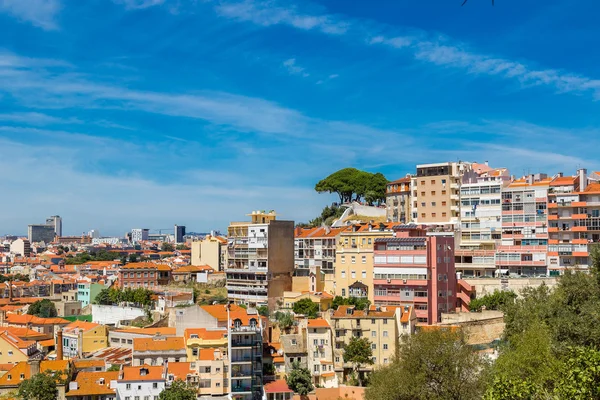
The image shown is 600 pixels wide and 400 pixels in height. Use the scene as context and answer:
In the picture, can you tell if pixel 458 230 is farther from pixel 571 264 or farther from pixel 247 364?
pixel 247 364

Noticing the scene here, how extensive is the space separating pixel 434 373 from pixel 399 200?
3295cm

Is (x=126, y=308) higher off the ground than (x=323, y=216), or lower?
lower

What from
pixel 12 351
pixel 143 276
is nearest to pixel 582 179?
pixel 12 351

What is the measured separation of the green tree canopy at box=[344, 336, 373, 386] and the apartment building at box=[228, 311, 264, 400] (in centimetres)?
489

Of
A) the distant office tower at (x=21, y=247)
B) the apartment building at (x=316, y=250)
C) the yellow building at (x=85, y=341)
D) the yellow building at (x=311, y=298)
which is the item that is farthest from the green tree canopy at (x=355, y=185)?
the distant office tower at (x=21, y=247)

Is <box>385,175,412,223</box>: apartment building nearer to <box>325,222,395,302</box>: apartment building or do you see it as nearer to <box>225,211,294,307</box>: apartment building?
<box>325,222,395,302</box>: apartment building

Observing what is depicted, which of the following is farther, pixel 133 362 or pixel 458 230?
pixel 458 230

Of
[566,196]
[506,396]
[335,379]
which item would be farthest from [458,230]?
[506,396]

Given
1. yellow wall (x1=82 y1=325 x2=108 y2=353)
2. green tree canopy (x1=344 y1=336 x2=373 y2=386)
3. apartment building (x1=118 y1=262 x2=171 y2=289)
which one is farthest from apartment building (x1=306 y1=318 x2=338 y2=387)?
apartment building (x1=118 y1=262 x2=171 y2=289)

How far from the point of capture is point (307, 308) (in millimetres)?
45594

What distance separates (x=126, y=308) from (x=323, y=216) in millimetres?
23912

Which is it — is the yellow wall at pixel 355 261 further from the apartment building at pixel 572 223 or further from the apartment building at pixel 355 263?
the apartment building at pixel 572 223

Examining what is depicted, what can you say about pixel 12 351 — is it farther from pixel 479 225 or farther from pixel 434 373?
pixel 479 225

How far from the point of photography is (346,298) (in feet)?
153
